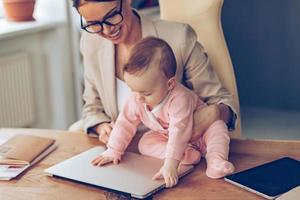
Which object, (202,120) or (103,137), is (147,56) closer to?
(202,120)

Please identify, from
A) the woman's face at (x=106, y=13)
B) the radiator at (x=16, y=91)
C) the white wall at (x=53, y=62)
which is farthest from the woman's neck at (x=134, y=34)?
the white wall at (x=53, y=62)

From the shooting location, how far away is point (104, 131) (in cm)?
157

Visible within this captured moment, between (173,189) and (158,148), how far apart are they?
184 millimetres

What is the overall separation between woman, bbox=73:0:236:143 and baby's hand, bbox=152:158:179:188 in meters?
0.22

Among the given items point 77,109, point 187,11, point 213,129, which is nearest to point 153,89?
point 213,129

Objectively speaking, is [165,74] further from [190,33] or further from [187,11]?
[187,11]

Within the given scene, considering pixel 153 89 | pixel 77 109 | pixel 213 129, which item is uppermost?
pixel 153 89

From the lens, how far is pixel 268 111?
117 inches

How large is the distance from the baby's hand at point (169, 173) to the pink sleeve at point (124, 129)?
0.17m

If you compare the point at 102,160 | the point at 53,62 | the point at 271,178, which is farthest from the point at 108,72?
the point at 53,62

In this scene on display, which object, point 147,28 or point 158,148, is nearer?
point 158,148

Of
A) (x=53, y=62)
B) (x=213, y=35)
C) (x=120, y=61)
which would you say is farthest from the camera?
(x=53, y=62)

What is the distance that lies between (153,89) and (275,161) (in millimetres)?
362

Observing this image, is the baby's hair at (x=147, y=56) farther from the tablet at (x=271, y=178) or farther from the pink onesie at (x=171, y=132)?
the tablet at (x=271, y=178)
